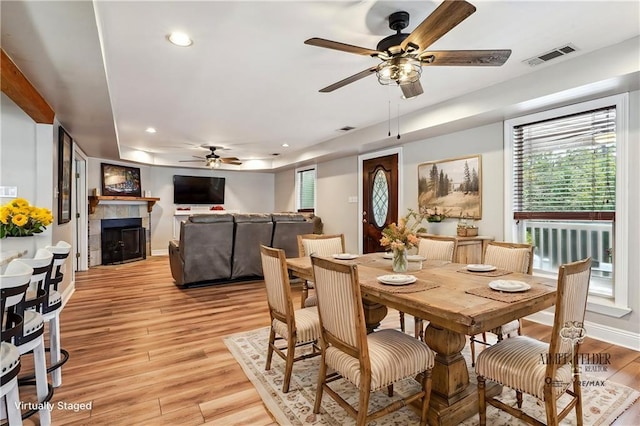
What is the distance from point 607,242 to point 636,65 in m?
1.56

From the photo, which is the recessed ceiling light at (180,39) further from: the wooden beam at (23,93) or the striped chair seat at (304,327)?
the striped chair seat at (304,327)

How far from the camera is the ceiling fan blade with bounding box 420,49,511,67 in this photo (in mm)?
2045

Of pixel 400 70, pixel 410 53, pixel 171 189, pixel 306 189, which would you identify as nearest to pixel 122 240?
pixel 171 189

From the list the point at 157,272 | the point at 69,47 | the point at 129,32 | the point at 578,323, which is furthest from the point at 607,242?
the point at 157,272

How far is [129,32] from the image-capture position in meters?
2.40

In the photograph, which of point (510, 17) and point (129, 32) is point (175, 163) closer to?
point (129, 32)

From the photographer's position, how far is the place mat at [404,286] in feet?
5.93

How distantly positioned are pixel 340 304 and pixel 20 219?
Result: 99.6 inches

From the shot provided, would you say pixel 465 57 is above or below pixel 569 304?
above

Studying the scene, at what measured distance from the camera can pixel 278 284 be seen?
7.14 ft

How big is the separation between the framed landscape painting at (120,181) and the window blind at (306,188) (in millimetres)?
3905

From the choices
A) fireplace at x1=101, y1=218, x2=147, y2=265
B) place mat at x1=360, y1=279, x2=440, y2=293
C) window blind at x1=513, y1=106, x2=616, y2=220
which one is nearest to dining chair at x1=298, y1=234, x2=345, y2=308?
place mat at x1=360, y1=279, x2=440, y2=293

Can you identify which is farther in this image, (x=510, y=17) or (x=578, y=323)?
(x=510, y=17)

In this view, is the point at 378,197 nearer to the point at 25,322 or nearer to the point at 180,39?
the point at 180,39
